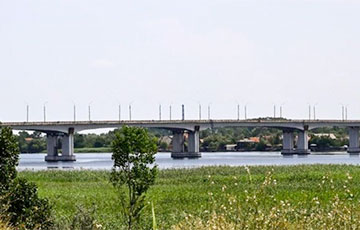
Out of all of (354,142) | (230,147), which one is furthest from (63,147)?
(230,147)

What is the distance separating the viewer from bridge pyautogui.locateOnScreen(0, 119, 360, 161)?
103256 mm

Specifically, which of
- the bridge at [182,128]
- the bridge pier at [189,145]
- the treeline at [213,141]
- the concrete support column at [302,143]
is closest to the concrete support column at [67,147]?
the bridge at [182,128]

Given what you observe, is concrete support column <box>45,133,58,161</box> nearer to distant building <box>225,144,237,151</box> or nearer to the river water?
the river water

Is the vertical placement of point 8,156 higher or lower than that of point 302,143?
higher

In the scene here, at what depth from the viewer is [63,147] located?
109 m

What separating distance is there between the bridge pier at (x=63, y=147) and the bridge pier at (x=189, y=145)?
1905 centimetres

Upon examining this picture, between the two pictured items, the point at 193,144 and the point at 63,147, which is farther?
the point at 193,144

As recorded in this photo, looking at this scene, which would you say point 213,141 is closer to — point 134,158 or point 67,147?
point 67,147

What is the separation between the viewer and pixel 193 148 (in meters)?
120

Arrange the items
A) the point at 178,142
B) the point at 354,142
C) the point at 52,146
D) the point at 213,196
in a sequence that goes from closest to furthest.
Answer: the point at 213,196, the point at 52,146, the point at 178,142, the point at 354,142

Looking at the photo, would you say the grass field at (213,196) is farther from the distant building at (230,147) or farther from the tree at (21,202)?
the distant building at (230,147)

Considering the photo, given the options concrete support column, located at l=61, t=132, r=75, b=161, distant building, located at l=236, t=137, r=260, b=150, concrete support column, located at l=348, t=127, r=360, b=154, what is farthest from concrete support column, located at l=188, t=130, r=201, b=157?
distant building, located at l=236, t=137, r=260, b=150

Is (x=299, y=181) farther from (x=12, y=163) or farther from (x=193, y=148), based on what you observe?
(x=193, y=148)

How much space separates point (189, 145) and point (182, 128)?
791 centimetres
